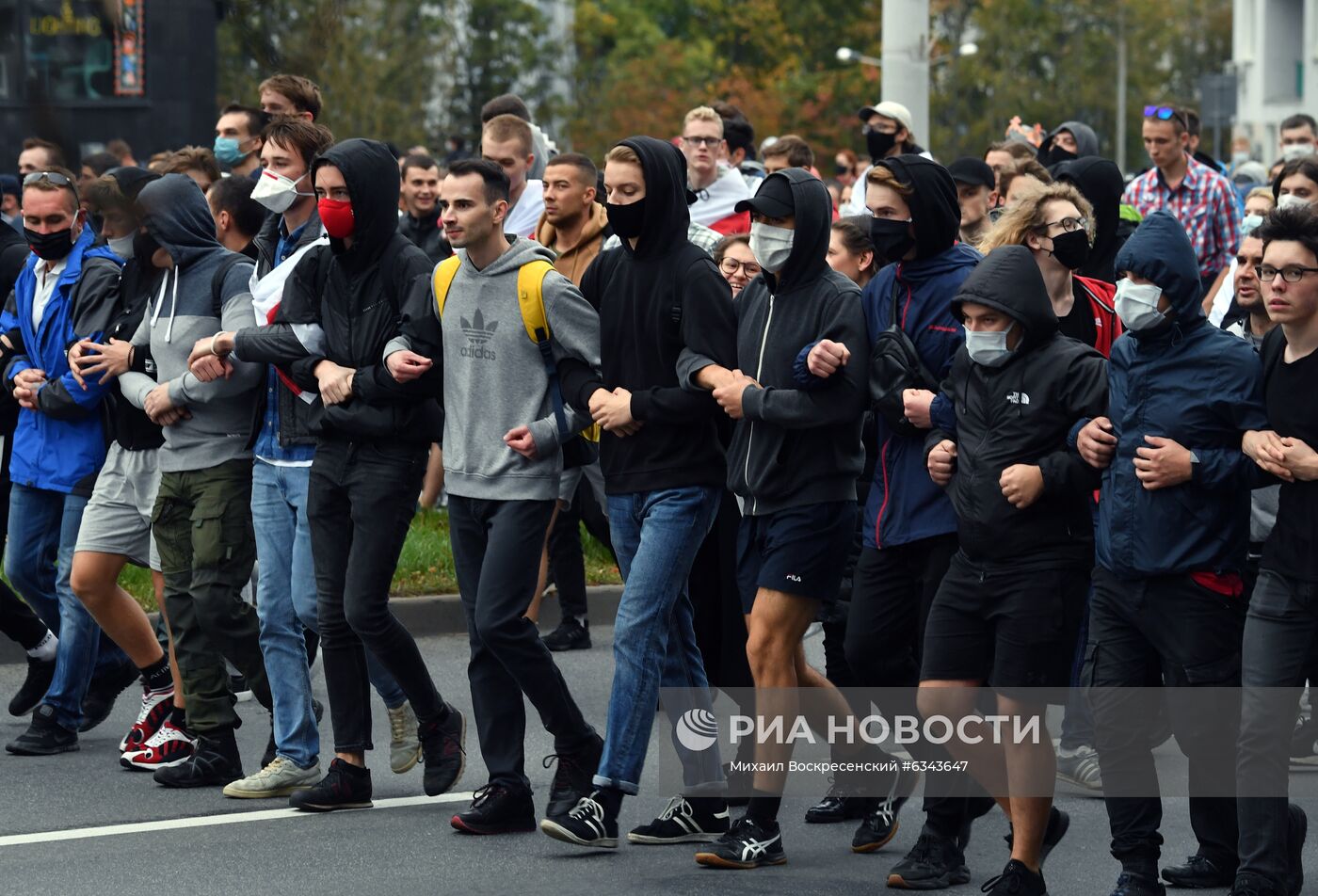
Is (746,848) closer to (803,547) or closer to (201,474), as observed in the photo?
(803,547)

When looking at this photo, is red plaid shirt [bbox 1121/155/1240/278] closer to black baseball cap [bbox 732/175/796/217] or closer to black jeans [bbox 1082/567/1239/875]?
black baseball cap [bbox 732/175/796/217]

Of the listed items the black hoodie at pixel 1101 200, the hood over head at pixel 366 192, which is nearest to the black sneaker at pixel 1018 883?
the hood over head at pixel 366 192

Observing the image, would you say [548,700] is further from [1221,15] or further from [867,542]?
[1221,15]

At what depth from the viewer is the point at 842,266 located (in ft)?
22.4

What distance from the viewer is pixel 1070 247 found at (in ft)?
19.4

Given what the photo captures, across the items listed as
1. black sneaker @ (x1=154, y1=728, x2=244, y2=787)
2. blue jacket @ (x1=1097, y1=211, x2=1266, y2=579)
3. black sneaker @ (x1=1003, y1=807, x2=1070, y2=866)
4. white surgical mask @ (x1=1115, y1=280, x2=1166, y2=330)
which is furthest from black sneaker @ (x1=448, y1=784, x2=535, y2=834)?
white surgical mask @ (x1=1115, y1=280, x2=1166, y2=330)

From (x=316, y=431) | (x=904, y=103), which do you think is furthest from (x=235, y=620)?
(x=904, y=103)

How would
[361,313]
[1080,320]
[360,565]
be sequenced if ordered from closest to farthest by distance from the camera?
[1080,320], [360,565], [361,313]

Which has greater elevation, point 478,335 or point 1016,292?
point 1016,292

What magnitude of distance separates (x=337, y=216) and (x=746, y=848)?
→ 235 cm

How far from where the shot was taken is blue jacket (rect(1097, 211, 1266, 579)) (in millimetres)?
5211

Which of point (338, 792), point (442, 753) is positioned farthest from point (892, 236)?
point (338, 792)

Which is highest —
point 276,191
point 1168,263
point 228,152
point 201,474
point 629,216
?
point 228,152

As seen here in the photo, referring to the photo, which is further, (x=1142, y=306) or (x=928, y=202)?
(x=928, y=202)
